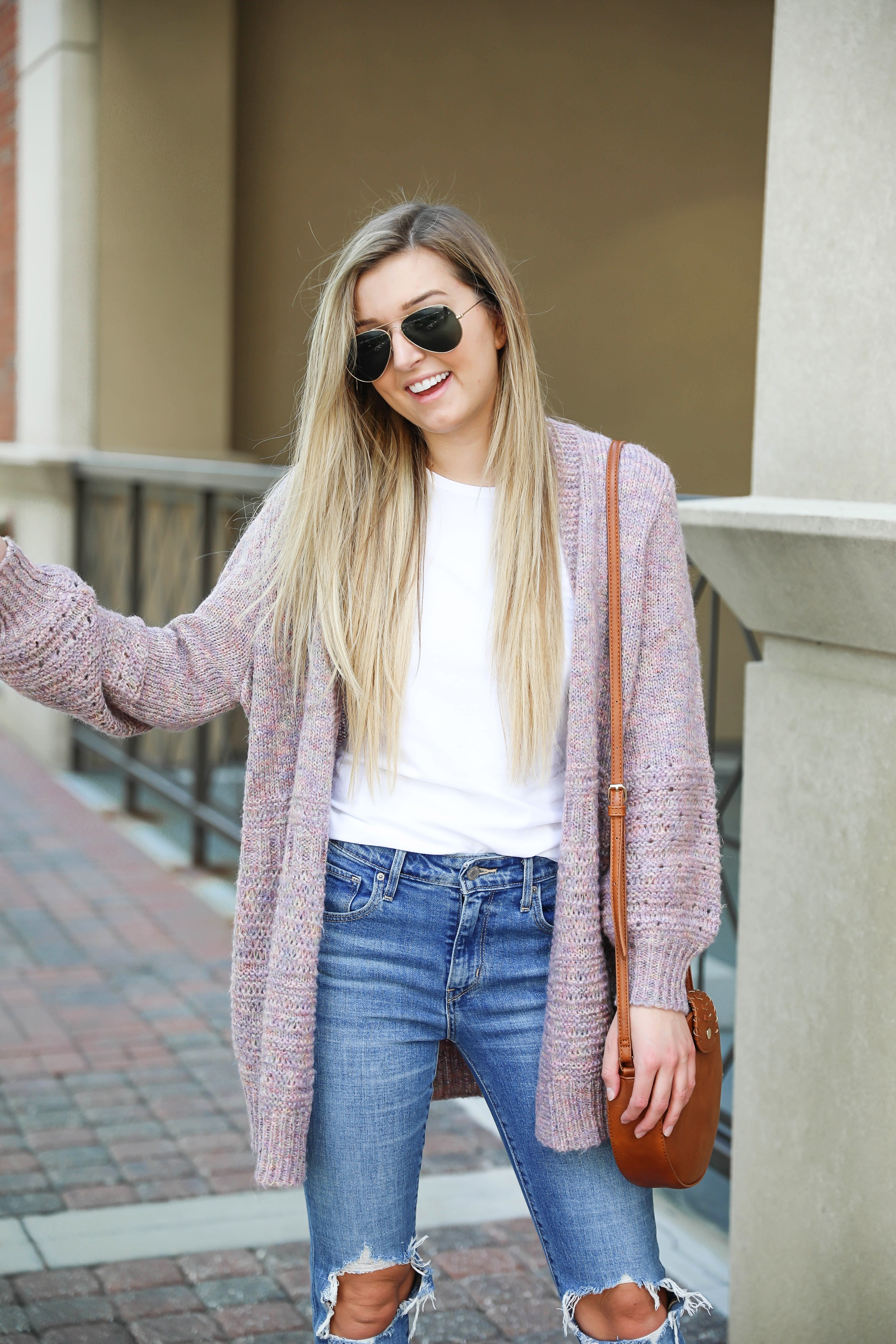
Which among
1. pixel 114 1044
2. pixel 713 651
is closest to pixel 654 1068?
pixel 713 651

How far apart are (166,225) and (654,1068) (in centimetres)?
694

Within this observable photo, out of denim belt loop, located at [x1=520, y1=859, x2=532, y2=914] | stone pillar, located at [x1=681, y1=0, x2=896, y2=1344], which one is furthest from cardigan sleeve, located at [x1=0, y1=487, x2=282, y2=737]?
stone pillar, located at [x1=681, y1=0, x2=896, y2=1344]

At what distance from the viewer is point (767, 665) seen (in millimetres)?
2598

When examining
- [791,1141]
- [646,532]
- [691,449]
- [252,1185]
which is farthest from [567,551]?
[691,449]

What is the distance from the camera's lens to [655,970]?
6.11ft

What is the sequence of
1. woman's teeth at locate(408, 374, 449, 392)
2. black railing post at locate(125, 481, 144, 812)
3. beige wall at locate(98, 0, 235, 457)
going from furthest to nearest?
1. beige wall at locate(98, 0, 235, 457)
2. black railing post at locate(125, 481, 144, 812)
3. woman's teeth at locate(408, 374, 449, 392)

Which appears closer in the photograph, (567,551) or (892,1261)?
(567,551)

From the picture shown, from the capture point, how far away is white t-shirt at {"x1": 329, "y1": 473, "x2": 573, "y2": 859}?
193 centimetres

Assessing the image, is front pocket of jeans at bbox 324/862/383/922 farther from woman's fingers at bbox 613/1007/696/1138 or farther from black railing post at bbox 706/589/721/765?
black railing post at bbox 706/589/721/765

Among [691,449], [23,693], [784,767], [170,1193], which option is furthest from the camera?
[691,449]

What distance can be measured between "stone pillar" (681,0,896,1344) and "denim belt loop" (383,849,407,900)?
32.1 inches

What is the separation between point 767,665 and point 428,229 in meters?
1.02

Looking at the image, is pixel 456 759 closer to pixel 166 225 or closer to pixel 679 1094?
pixel 679 1094

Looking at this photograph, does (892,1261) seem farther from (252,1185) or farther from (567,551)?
(252,1185)
